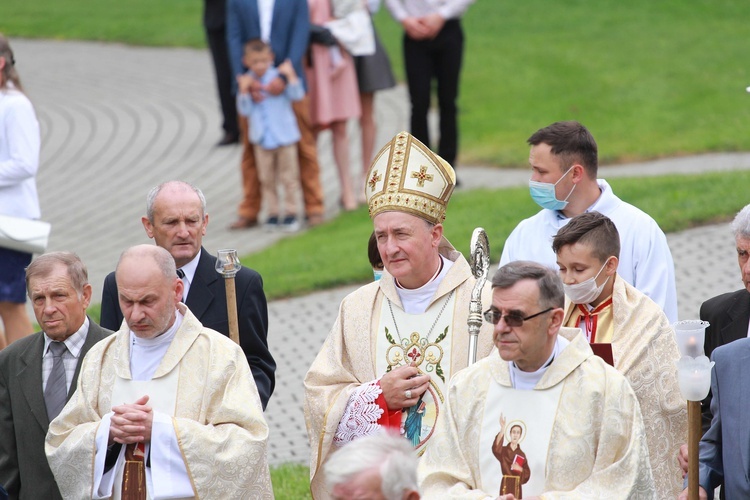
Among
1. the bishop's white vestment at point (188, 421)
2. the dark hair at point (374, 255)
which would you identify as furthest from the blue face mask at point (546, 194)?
the bishop's white vestment at point (188, 421)

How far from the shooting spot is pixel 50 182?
16516 millimetres

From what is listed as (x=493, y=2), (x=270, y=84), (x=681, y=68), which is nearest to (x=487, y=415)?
(x=270, y=84)

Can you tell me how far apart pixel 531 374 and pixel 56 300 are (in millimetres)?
2211

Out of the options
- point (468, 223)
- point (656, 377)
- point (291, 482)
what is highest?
point (656, 377)

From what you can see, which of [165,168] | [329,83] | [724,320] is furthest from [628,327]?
[165,168]

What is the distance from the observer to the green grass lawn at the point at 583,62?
55.0 ft

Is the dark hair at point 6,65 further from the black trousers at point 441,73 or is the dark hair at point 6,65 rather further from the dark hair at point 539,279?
the black trousers at point 441,73

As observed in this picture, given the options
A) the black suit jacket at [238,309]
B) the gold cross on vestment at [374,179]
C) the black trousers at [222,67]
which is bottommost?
the black trousers at [222,67]

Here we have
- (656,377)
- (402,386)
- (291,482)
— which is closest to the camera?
(656,377)

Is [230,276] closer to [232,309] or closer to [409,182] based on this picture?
[232,309]

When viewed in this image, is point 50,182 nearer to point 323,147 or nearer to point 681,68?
point 323,147

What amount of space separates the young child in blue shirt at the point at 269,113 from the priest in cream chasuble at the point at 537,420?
25.3ft

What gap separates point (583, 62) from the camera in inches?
801

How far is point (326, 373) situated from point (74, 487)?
1.22m
